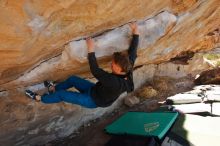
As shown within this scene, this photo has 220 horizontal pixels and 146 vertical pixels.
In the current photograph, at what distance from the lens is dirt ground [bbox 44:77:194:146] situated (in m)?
6.39

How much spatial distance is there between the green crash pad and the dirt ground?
0.96ft

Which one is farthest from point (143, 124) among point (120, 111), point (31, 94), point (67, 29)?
point (67, 29)

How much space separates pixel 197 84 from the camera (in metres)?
9.66

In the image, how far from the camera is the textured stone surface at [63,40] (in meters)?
3.84

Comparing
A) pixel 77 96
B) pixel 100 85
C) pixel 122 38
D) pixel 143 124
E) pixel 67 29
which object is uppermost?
pixel 67 29

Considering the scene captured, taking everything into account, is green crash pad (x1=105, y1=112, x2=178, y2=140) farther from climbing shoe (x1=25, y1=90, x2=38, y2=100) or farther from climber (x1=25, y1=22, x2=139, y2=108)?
climbing shoe (x1=25, y1=90, x2=38, y2=100)

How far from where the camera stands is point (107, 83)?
4.58 m

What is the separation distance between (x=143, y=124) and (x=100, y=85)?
1880mm

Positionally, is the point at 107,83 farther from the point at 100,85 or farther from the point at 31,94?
the point at 31,94

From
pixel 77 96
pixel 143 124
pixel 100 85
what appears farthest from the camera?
pixel 143 124

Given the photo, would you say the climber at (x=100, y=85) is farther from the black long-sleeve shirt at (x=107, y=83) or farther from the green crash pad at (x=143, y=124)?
the green crash pad at (x=143, y=124)

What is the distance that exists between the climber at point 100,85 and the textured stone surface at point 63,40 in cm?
17

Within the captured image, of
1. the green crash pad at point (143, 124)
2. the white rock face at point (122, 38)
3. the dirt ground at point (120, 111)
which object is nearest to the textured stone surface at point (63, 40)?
the white rock face at point (122, 38)

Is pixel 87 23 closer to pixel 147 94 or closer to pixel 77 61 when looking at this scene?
pixel 77 61
